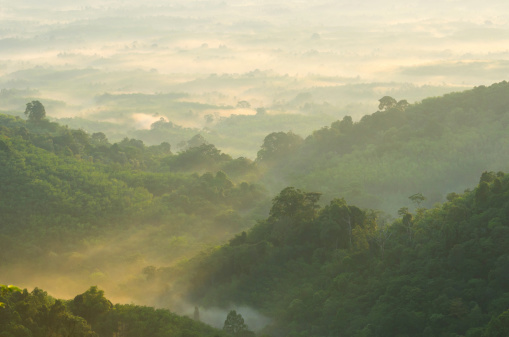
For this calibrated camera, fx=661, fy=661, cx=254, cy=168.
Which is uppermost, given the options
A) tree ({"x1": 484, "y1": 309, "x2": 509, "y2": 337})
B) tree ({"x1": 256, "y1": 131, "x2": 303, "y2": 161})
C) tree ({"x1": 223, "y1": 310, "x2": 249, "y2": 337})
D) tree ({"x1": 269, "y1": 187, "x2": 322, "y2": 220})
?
tree ({"x1": 256, "y1": 131, "x2": 303, "y2": 161})

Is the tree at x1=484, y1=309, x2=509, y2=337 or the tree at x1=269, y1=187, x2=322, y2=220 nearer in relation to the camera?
the tree at x1=484, y1=309, x2=509, y2=337

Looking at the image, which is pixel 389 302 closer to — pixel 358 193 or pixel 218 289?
pixel 218 289

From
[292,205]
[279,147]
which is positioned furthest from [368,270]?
[279,147]

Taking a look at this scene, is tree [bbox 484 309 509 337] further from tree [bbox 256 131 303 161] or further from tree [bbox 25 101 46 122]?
tree [bbox 25 101 46 122]

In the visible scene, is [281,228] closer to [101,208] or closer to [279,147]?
[101,208]

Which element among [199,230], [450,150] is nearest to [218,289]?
[199,230]

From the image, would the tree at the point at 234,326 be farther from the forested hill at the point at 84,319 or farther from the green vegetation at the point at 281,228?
the forested hill at the point at 84,319

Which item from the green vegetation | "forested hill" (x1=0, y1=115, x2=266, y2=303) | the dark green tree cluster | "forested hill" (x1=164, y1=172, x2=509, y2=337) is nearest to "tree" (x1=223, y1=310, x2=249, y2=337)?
the green vegetation
